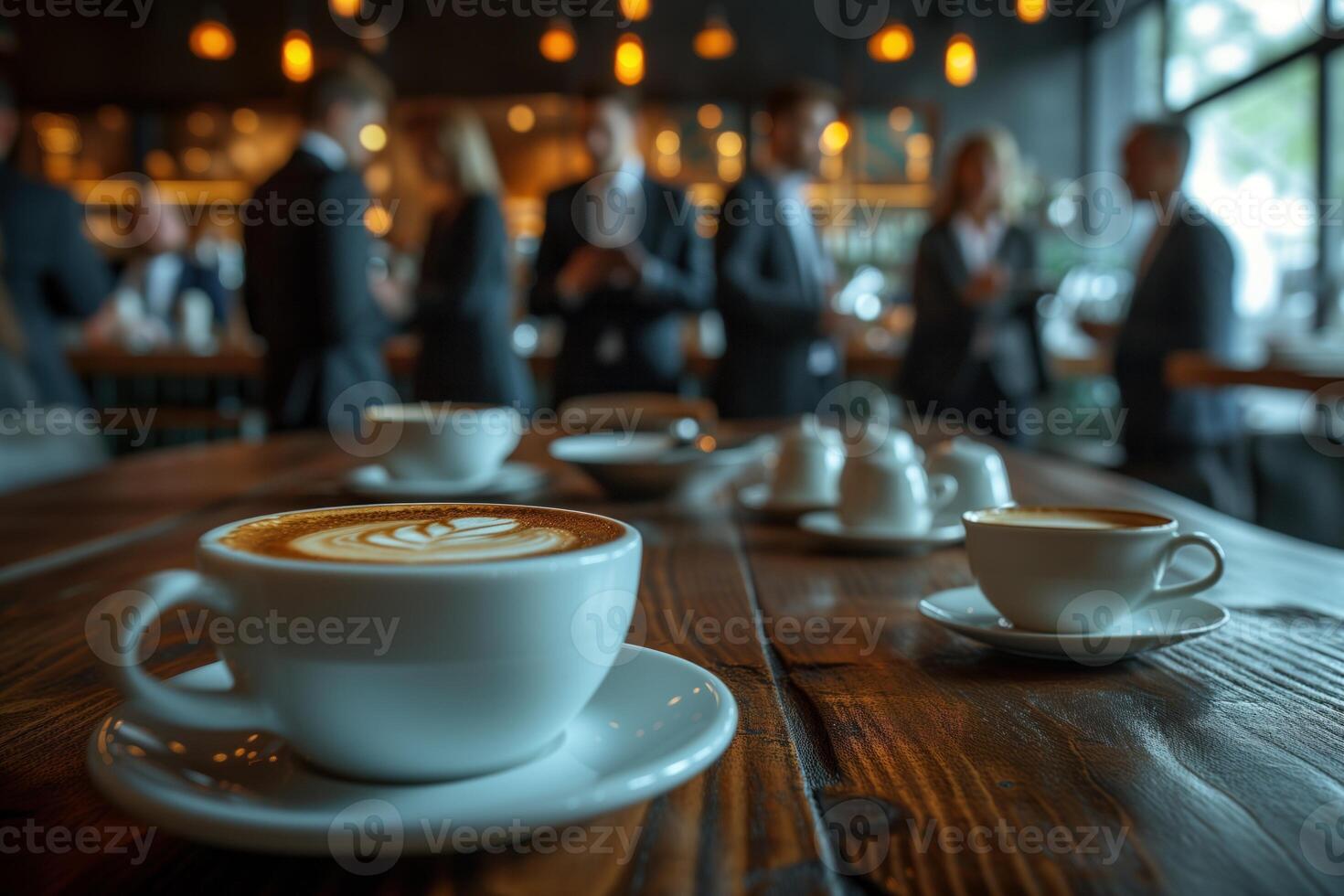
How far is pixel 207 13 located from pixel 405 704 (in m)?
7.44

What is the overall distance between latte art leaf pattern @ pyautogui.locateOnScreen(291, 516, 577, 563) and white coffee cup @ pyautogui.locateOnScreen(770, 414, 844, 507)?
0.77 meters

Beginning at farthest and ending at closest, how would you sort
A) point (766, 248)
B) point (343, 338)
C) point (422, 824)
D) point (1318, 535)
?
point (766, 248)
point (343, 338)
point (1318, 535)
point (422, 824)

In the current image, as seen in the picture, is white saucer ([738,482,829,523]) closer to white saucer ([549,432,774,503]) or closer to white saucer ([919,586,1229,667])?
white saucer ([549,432,774,503])

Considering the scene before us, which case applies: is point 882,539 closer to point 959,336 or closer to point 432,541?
point 432,541

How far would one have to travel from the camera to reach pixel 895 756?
0.48 meters

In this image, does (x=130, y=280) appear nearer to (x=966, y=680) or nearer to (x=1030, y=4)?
(x=1030, y=4)

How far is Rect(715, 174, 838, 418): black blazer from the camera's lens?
2928 mm

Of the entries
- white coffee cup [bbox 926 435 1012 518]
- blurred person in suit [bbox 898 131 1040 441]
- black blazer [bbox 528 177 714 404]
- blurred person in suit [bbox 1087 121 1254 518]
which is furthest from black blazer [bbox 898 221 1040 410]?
white coffee cup [bbox 926 435 1012 518]

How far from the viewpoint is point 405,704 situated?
401mm

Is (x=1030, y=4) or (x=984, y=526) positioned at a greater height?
(x=1030, y=4)

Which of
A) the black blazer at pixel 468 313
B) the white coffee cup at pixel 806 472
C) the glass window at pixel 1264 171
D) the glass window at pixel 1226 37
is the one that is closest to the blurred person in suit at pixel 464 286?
the black blazer at pixel 468 313

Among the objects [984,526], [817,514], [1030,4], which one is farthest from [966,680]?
[1030,4]

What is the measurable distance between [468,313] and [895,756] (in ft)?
8.24

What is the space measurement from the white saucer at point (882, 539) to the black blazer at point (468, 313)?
6.41 feet
